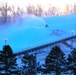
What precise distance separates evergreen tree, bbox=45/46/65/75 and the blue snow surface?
2247 centimetres

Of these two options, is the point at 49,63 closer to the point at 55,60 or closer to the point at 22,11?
the point at 55,60

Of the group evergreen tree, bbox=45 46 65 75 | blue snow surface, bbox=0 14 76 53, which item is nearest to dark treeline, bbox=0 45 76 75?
evergreen tree, bbox=45 46 65 75

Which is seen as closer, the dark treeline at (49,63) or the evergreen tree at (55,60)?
the dark treeline at (49,63)

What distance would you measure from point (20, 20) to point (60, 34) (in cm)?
1047

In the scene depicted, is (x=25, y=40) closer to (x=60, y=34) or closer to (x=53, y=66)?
(x=60, y=34)

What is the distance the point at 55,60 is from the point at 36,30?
106 ft

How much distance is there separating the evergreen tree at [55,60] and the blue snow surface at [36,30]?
73.7ft

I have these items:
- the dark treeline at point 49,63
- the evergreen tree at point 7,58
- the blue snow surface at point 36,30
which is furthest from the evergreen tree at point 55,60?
the blue snow surface at point 36,30

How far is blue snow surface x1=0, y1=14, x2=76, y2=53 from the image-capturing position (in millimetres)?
49312

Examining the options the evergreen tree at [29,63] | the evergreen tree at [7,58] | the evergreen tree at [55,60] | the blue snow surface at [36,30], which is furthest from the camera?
the blue snow surface at [36,30]

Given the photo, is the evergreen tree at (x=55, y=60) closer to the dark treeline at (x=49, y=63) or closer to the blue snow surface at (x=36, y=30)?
the dark treeline at (x=49, y=63)

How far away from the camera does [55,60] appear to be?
22141mm

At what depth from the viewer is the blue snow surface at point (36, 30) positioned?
49.3m

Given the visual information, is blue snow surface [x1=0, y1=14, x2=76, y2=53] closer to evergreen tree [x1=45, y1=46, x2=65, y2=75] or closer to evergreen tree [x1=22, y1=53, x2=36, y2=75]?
evergreen tree [x1=22, y1=53, x2=36, y2=75]
